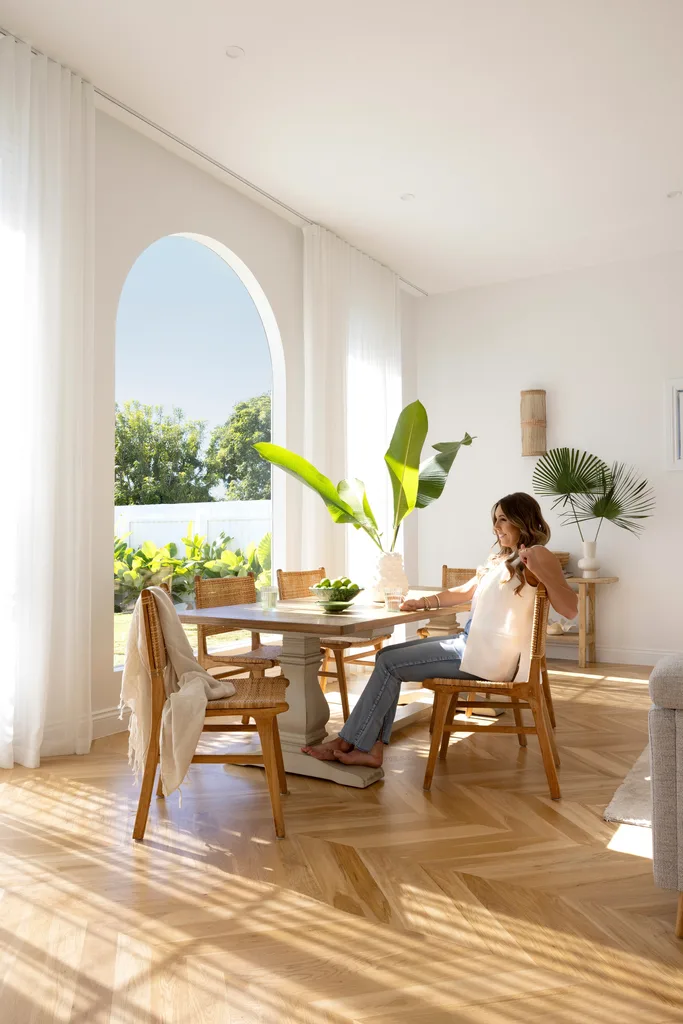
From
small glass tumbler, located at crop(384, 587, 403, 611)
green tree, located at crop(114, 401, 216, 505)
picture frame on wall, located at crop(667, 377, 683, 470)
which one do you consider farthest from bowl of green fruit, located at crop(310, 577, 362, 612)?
picture frame on wall, located at crop(667, 377, 683, 470)

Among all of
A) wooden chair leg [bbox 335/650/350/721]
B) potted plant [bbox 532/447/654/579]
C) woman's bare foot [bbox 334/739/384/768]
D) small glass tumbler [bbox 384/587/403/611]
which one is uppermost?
potted plant [bbox 532/447/654/579]

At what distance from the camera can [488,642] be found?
308 centimetres

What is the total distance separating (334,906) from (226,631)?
6.34 ft

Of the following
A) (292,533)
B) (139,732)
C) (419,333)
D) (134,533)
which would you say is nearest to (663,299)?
(419,333)

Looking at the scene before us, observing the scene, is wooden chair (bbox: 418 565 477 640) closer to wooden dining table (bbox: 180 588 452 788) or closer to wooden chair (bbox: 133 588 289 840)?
wooden dining table (bbox: 180 588 452 788)

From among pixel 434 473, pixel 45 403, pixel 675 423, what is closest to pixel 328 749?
pixel 434 473

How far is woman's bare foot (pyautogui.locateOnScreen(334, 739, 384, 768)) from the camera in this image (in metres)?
3.21

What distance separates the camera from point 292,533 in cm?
555

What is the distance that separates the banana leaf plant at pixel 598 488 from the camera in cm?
620

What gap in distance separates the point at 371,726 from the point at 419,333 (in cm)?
498

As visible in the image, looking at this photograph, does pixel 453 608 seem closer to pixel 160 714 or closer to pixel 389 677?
pixel 389 677

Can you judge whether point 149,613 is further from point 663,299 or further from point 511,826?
point 663,299

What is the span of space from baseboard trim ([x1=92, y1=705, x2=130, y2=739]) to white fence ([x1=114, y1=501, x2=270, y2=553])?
135 centimetres

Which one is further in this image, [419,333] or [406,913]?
[419,333]
